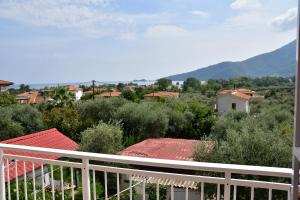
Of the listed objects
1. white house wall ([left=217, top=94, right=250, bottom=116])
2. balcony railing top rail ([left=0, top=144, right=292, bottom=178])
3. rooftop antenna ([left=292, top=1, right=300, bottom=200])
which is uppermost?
rooftop antenna ([left=292, top=1, right=300, bottom=200])

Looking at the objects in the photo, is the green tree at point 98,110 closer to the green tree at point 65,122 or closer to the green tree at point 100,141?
the green tree at point 65,122

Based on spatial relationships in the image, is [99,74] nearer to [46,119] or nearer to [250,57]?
[46,119]

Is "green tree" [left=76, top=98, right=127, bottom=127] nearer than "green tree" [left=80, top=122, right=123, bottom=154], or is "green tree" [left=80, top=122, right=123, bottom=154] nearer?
"green tree" [left=80, top=122, right=123, bottom=154]

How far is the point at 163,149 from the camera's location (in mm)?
15883

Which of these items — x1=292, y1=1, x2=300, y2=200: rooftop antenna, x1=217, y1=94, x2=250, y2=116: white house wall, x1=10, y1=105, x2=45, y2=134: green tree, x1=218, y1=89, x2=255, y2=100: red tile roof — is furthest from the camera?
x1=218, y1=89, x2=255, y2=100: red tile roof

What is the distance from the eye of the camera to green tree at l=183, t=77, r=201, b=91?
121 feet

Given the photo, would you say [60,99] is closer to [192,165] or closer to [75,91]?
[75,91]

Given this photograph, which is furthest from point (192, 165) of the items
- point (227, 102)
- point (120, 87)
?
point (120, 87)

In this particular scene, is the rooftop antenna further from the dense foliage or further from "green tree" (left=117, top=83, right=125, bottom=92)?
"green tree" (left=117, top=83, right=125, bottom=92)

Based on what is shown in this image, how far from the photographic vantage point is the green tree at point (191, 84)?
3691 centimetres

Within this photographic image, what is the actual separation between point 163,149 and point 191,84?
939 inches

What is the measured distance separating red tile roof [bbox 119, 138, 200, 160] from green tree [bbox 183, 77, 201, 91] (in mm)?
19618

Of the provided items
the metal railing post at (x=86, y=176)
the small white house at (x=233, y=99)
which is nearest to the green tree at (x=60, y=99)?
the small white house at (x=233, y=99)

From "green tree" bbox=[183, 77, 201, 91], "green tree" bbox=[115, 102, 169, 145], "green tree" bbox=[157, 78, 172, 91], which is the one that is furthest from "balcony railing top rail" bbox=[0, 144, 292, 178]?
"green tree" bbox=[157, 78, 172, 91]
